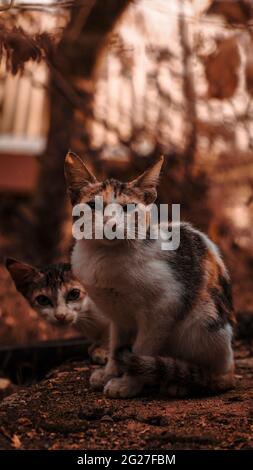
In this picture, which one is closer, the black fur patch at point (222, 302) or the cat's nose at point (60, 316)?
the black fur patch at point (222, 302)

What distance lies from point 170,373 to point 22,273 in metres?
0.83

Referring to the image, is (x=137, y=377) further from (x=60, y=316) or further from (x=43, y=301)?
(x=43, y=301)

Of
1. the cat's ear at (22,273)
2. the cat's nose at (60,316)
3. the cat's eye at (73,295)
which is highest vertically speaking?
the cat's ear at (22,273)

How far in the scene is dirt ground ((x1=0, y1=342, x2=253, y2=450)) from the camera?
1761 mm

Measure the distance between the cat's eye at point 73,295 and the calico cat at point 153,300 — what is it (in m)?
0.30

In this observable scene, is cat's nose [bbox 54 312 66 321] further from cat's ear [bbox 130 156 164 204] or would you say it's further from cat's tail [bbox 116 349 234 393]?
cat's ear [bbox 130 156 164 204]

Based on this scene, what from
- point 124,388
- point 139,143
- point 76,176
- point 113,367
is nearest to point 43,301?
point 113,367

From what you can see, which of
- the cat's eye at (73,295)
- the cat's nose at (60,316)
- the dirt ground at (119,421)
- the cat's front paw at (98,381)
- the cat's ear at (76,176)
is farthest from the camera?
the cat's eye at (73,295)

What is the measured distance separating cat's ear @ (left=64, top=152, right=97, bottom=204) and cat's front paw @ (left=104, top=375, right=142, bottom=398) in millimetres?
720

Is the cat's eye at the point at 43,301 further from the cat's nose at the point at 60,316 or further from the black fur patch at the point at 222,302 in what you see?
the black fur patch at the point at 222,302

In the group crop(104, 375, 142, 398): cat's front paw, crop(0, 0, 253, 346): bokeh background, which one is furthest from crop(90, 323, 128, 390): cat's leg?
crop(0, 0, 253, 346): bokeh background

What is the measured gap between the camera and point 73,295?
8.32ft

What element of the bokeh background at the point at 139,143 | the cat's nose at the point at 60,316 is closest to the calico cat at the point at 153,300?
the cat's nose at the point at 60,316

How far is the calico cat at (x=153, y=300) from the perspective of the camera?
6.75 ft
